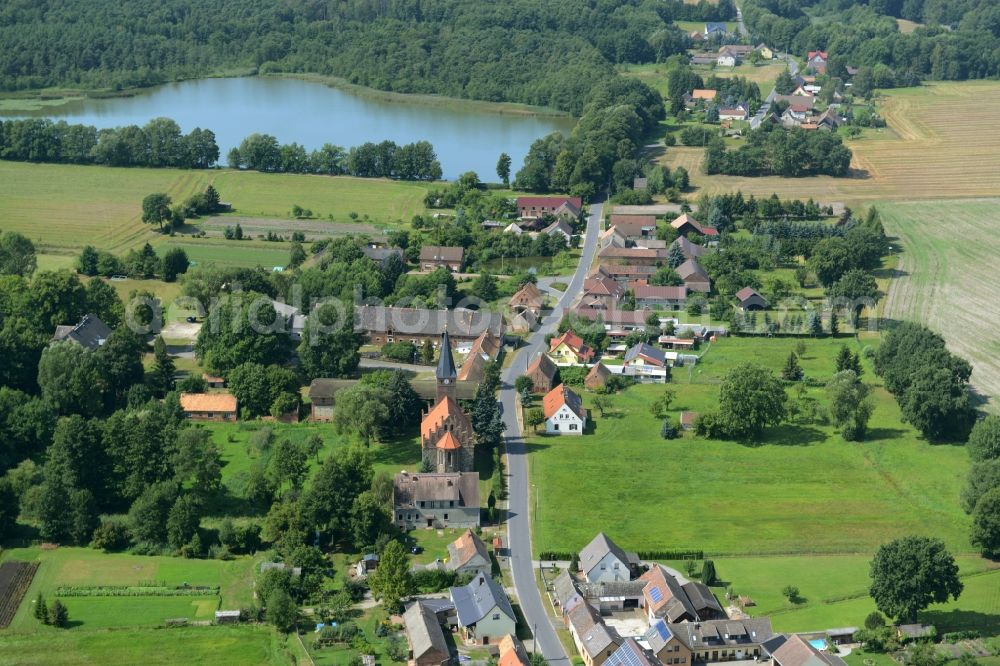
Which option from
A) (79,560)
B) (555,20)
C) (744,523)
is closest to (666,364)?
(744,523)

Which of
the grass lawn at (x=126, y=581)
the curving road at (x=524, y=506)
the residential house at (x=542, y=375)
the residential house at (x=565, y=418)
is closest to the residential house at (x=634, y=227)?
the curving road at (x=524, y=506)

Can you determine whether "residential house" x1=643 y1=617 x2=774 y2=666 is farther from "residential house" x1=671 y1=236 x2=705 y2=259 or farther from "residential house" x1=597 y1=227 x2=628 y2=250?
"residential house" x1=597 y1=227 x2=628 y2=250

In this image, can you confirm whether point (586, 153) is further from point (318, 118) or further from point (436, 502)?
point (436, 502)

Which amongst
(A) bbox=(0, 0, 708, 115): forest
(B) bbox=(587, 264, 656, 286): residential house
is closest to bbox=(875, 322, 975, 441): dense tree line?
(B) bbox=(587, 264, 656, 286): residential house

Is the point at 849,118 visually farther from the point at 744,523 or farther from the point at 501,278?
the point at 744,523

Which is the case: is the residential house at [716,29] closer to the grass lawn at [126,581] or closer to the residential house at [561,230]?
the residential house at [561,230]
